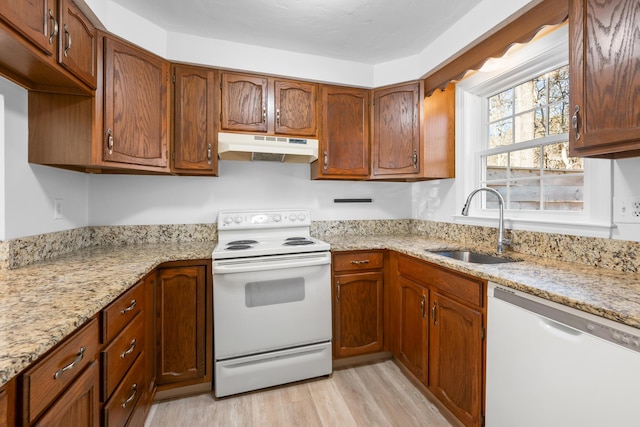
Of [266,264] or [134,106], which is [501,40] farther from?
[134,106]

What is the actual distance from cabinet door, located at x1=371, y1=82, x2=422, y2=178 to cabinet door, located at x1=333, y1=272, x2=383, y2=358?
88 centimetres

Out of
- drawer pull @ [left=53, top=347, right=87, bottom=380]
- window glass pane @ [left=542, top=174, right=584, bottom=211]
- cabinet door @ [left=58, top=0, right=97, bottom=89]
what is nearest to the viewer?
drawer pull @ [left=53, top=347, right=87, bottom=380]

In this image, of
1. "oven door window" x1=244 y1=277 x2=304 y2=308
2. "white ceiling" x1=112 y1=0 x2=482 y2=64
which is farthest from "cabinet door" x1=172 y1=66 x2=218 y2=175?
"oven door window" x1=244 y1=277 x2=304 y2=308

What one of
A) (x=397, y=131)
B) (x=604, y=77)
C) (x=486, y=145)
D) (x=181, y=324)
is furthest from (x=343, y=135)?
(x=181, y=324)

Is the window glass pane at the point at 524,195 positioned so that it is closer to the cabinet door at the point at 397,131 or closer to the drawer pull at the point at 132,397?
the cabinet door at the point at 397,131

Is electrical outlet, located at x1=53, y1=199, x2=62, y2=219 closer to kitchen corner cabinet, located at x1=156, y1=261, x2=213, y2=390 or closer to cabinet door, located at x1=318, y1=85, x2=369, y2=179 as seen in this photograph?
kitchen corner cabinet, located at x1=156, y1=261, x2=213, y2=390

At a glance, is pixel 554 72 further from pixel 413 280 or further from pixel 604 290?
pixel 413 280

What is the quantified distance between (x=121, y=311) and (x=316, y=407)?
1238mm

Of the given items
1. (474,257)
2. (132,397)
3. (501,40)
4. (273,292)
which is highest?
(501,40)

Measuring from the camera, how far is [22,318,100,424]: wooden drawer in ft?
2.21

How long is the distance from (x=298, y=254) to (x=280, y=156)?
2.69 ft

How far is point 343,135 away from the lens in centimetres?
239

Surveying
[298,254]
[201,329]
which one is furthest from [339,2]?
[201,329]

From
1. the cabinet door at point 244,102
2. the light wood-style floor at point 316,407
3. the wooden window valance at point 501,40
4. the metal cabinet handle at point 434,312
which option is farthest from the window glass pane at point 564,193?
the cabinet door at point 244,102
